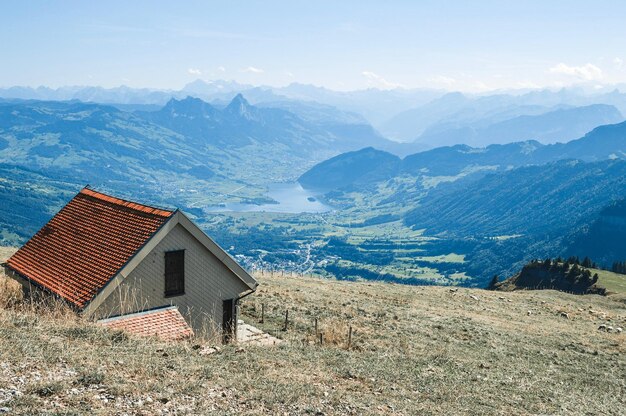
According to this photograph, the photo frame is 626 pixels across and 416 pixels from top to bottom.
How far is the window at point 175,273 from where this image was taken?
20266 mm

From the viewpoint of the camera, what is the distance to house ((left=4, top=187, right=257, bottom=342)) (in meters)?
18.8

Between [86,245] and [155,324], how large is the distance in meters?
5.54

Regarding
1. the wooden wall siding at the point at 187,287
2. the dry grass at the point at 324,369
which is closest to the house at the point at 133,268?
the wooden wall siding at the point at 187,287

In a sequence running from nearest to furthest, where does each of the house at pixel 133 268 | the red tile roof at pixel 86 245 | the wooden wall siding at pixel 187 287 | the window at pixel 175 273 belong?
the house at pixel 133 268 → the wooden wall siding at pixel 187 287 → the red tile roof at pixel 86 245 → the window at pixel 175 273

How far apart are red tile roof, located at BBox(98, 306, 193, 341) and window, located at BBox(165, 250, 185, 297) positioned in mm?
1125

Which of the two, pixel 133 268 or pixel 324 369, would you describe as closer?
pixel 324 369

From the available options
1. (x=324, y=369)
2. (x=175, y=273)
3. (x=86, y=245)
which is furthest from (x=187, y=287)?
(x=324, y=369)

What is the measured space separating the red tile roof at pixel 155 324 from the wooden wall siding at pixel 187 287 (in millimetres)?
509

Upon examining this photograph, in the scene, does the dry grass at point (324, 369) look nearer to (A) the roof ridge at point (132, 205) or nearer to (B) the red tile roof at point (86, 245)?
(B) the red tile roof at point (86, 245)

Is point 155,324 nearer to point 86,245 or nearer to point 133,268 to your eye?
point 133,268

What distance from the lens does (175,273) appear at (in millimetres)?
20547

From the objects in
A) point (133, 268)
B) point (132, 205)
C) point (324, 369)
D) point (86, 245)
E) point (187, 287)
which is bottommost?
point (324, 369)

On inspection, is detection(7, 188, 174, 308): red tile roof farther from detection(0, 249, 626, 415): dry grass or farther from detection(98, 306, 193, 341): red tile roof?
detection(0, 249, 626, 415): dry grass

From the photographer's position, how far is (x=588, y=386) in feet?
71.0
